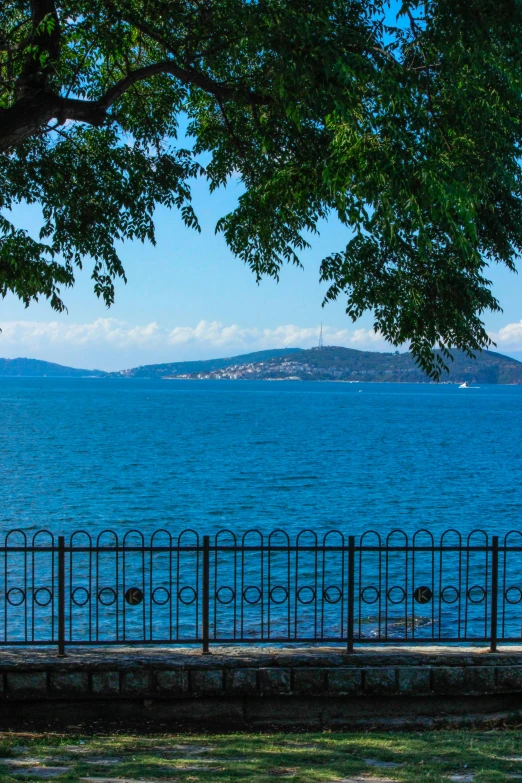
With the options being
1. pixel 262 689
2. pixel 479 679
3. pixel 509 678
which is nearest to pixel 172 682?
pixel 262 689

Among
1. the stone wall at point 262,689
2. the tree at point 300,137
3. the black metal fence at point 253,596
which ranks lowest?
the black metal fence at point 253,596

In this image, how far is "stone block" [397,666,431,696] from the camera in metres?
8.34

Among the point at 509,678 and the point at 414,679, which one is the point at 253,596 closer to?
the point at 414,679

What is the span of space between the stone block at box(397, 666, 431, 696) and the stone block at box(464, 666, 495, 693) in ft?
1.31

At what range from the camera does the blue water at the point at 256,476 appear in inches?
1325

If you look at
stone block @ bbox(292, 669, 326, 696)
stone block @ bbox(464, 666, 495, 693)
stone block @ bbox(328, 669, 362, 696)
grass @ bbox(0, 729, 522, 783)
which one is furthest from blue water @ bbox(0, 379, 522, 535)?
grass @ bbox(0, 729, 522, 783)

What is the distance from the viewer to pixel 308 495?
40.8 m

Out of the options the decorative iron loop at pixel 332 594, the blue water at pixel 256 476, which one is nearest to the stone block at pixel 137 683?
the decorative iron loop at pixel 332 594

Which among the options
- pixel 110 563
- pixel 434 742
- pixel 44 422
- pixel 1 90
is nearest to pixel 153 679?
pixel 434 742

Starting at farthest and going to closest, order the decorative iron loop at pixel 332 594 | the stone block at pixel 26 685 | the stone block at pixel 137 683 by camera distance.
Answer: the decorative iron loop at pixel 332 594 → the stone block at pixel 137 683 → the stone block at pixel 26 685

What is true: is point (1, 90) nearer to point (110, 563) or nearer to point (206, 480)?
point (110, 563)

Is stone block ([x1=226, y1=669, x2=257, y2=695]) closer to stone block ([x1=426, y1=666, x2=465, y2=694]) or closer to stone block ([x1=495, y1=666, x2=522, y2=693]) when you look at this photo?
stone block ([x1=426, y1=666, x2=465, y2=694])

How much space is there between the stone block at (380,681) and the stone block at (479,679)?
2.42 feet

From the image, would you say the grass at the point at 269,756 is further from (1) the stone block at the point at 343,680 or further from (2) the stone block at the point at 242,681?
(1) the stone block at the point at 343,680
